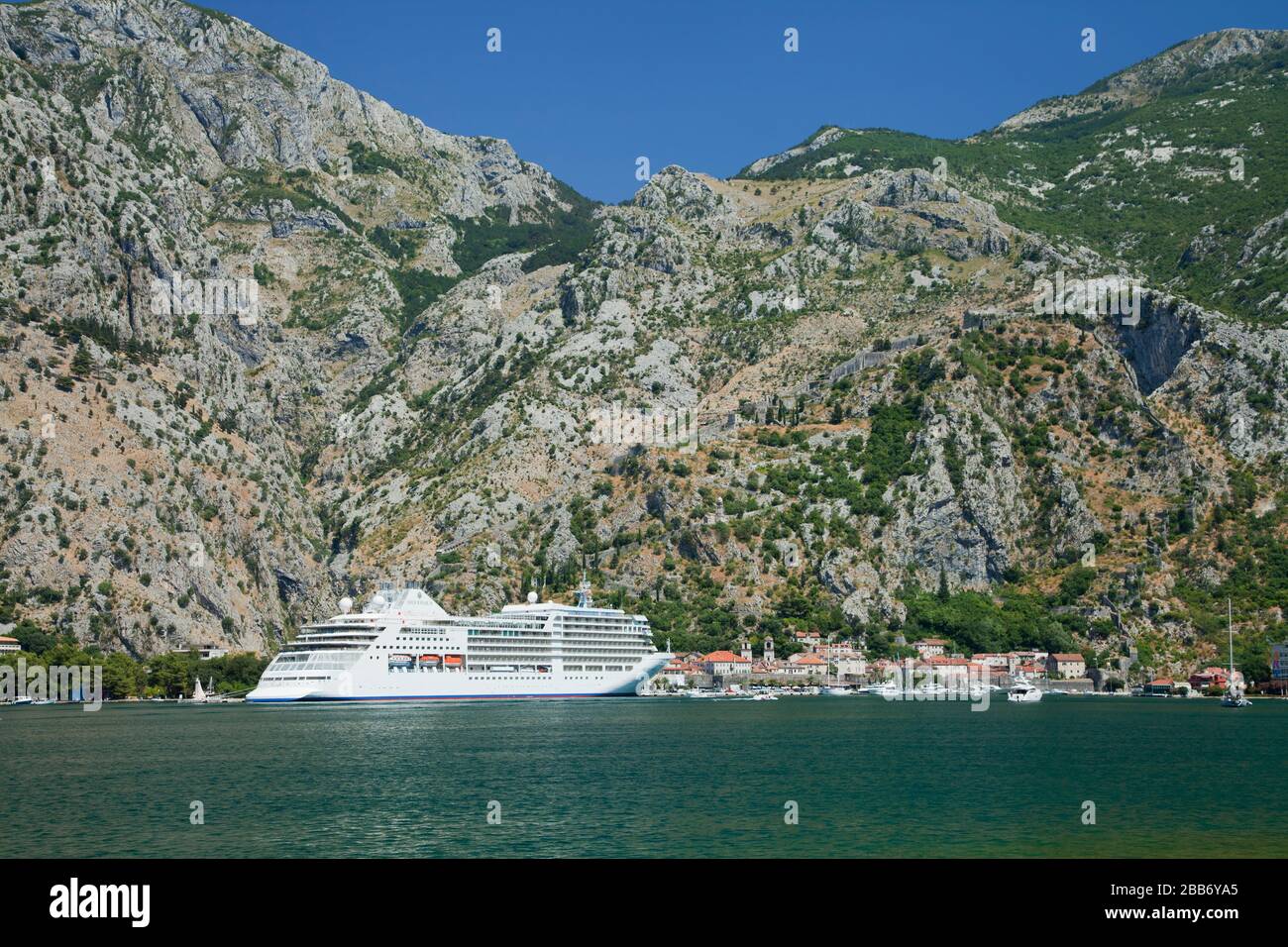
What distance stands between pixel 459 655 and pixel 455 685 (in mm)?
3885

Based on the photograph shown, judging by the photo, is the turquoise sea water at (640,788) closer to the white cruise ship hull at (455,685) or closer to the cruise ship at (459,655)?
the white cruise ship hull at (455,685)

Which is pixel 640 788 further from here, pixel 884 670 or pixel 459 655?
pixel 884 670

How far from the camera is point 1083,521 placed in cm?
19562

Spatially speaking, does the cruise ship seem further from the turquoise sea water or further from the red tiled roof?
the turquoise sea water

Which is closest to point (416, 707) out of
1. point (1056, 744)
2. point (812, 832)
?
point (1056, 744)

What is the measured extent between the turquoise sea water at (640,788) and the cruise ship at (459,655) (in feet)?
117

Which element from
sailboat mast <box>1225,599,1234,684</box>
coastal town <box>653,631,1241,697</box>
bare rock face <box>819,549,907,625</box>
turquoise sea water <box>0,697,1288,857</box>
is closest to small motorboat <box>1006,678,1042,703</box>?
coastal town <box>653,631,1241,697</box>

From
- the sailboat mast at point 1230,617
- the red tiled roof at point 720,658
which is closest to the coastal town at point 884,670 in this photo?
the red tiled roof at point 720,658

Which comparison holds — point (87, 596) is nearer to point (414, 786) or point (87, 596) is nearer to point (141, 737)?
point (141, 737)

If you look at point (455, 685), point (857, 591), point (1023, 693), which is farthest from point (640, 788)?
point (857, 591)

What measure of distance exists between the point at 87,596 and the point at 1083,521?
140m

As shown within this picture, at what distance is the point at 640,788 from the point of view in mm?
64750

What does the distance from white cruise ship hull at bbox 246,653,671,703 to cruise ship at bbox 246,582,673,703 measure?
0.39 feet

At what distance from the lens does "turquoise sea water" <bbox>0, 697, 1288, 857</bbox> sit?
48344mm
